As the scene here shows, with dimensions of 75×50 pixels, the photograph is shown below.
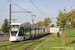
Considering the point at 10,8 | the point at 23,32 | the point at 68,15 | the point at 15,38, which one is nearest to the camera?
the point at 15,38

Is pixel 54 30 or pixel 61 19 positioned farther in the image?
pixel 54 30

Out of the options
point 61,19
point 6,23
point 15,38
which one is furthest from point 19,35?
point 61,19

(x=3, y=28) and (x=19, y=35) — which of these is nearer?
(x=19, y=35)

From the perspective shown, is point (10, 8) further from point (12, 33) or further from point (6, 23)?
point (12, 33)

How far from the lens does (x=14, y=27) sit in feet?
71.9

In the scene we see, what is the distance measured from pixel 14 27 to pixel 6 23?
5.98m

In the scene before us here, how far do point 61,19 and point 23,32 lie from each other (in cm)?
1532

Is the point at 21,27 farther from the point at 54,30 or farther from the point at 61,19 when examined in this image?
the point at 54,30

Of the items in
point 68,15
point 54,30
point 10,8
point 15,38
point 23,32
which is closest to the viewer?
point 15,38

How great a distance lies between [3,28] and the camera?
1076 inches

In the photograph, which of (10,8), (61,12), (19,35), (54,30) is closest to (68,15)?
(61,12)

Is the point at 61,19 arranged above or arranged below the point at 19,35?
above

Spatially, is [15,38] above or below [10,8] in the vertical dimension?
below

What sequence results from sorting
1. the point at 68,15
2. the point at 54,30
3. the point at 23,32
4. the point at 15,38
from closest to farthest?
the point at 15,38
the point at 23,32
the point at 68,15
the point at 54,30
